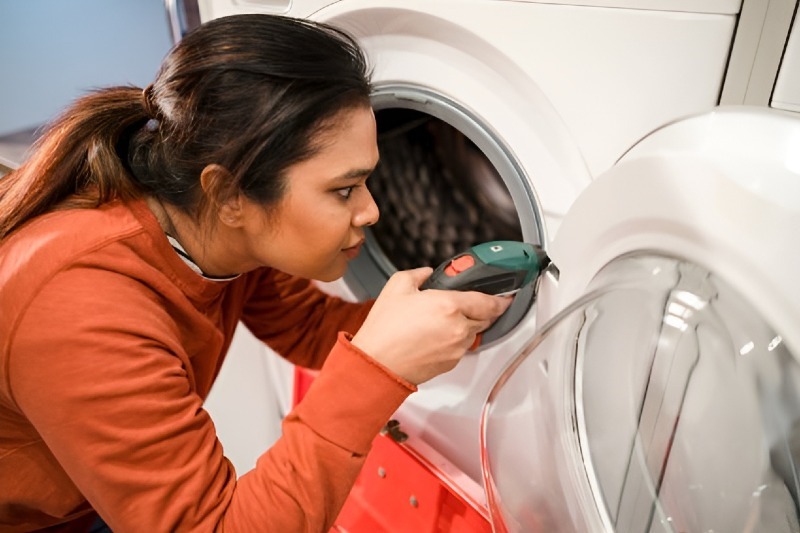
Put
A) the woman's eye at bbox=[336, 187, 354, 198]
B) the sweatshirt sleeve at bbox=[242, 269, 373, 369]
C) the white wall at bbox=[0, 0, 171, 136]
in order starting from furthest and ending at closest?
the white wall at bbox=[0, 0, 171, 136] < the sweatshirt sleeve at bbox=[242, 269, 373, 369] < the woman's eye at bbox=[336, 187, 354, 198]

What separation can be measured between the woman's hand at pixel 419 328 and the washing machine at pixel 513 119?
0.05m

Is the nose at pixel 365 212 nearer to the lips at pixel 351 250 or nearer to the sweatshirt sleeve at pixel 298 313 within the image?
the lips at pixel 351 250

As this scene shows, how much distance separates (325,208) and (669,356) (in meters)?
0.30

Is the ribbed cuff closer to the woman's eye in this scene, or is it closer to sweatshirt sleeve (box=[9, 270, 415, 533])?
sweatshirt sleeve (box=[9, 270, 415, 533])

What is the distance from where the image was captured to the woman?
1.83 feet

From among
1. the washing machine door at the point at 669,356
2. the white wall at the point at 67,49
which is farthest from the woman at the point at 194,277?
the white wall at the point at 67,49

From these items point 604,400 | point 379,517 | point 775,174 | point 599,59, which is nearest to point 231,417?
point 379,517

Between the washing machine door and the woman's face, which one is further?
the woman's face

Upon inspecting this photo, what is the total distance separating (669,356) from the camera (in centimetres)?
50

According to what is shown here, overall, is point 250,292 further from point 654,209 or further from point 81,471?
point 654,209

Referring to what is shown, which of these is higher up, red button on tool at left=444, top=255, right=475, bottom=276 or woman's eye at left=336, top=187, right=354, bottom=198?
woman's eye at left=336, top=187, right=354, bottom=198

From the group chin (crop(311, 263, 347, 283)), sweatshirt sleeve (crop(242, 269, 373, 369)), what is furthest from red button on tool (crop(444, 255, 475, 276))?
sweatshirt sleeve (crop(242, 269, 373, 369))

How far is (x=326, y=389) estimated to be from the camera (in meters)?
0.58

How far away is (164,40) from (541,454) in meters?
0.77
